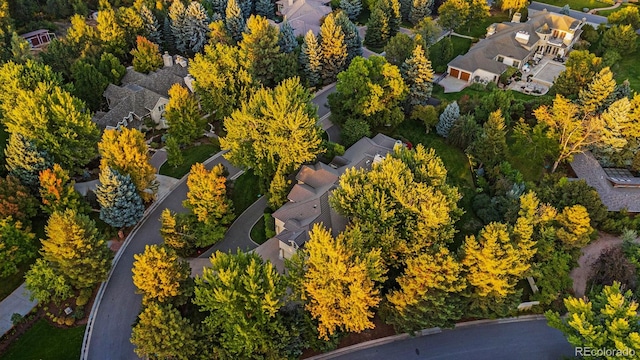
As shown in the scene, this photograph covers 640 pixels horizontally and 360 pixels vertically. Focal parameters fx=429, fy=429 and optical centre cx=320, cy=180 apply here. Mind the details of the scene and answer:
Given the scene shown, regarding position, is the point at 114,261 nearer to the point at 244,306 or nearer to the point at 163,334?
the point at 163,334

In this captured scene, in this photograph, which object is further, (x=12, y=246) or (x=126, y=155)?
(x=126, y=155)

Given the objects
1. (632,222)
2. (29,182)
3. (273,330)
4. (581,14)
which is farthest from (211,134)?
(581,14)

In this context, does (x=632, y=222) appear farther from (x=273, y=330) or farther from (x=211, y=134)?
(x=211, y=134)

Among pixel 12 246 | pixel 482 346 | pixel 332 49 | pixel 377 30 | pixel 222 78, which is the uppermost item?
pixel 222 78

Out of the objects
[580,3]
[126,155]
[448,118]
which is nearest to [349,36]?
[448,118]

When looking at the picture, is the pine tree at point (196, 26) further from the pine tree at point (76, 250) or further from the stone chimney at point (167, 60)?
the pine tree at point (76, 250)

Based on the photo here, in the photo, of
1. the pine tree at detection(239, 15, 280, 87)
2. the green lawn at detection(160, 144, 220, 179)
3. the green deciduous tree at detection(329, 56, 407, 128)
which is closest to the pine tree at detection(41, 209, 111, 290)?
the green lawn at detection(160, 144, 220, 179)

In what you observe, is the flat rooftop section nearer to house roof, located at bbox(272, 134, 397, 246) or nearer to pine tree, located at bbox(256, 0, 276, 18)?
house roof, located at bbox(272, 134, 397, 246)

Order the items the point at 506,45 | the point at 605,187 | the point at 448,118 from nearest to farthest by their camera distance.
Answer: the point at 605,187, the point at 448,118, the point at 506,45
